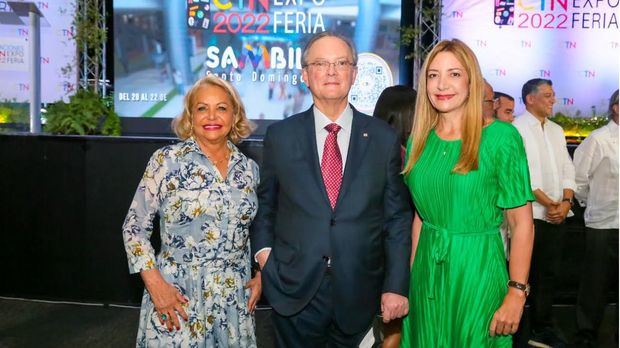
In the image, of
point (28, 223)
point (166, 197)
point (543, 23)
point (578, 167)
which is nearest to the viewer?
point (166, 197)

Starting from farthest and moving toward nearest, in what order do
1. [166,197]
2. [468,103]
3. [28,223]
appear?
[28,223], [166,197], [468,103]

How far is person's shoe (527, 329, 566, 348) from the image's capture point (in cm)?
424

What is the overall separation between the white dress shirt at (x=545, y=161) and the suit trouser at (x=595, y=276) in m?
0.34

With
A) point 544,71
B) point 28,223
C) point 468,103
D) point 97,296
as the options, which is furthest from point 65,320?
point 544,71

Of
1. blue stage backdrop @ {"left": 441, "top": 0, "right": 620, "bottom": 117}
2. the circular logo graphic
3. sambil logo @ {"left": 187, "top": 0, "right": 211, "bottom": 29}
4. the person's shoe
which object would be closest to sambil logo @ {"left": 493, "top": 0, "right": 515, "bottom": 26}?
blue stage backdrop @ {"left": 441, "top": 0, "right": 620, "bottom": 117}

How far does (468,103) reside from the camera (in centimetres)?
212

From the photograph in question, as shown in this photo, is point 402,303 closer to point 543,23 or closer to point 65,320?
point 65,320

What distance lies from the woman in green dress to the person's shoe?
2349 mm

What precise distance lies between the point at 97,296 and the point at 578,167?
3.55 metres

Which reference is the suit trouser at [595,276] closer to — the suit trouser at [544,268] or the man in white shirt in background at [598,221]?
the man in white shirt in background at [598,221]

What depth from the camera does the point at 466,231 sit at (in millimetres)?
2111

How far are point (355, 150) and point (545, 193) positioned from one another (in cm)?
253

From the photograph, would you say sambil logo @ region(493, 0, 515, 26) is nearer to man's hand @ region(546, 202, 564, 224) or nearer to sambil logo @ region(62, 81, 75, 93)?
man's hand @ region(546, 202, 564, 224)

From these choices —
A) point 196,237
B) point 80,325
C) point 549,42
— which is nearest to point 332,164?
point 196,237
